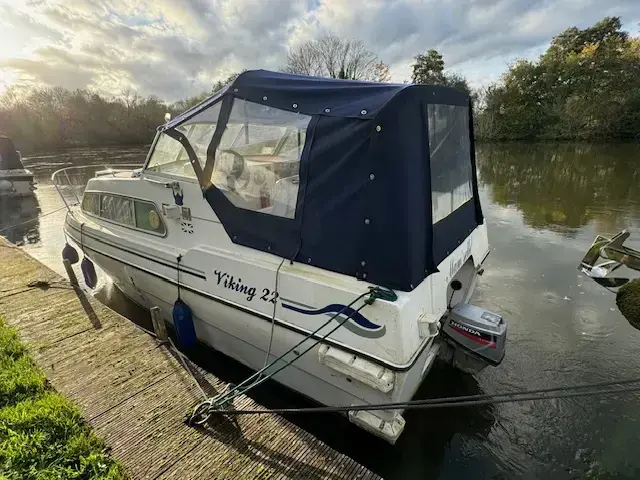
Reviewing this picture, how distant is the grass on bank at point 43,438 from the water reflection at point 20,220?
247 inches

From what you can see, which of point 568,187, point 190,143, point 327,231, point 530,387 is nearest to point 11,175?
point 190,143

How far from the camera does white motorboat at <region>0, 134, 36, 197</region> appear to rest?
12.8 meters

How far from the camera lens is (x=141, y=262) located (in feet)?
13.6

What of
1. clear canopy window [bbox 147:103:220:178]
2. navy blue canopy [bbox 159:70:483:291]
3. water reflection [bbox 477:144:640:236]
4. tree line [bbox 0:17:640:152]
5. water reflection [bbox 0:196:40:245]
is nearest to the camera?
navy blue canopy [bbox 159:70:483:291]

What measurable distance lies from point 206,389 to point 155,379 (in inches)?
19.4

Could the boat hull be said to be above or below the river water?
above

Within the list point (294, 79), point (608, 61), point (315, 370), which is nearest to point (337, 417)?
point (315, 370)

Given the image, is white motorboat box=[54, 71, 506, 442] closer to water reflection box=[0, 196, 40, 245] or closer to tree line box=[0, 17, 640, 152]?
water reflection box=[0, 196, 40, 245]

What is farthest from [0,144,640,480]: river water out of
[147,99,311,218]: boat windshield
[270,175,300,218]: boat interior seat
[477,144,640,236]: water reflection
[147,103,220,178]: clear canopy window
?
[147,103,220,178]: clear canopy window

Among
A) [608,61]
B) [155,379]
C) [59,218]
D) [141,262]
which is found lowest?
[59,218]

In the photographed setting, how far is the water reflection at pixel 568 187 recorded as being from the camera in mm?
9570

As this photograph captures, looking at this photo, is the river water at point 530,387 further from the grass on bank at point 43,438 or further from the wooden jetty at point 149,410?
the grass on bank at point 43,438

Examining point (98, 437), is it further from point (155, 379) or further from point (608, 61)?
point (608, 61)

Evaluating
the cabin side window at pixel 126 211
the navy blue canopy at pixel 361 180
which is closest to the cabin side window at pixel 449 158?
the navy blue canopy at pixel 361 180
